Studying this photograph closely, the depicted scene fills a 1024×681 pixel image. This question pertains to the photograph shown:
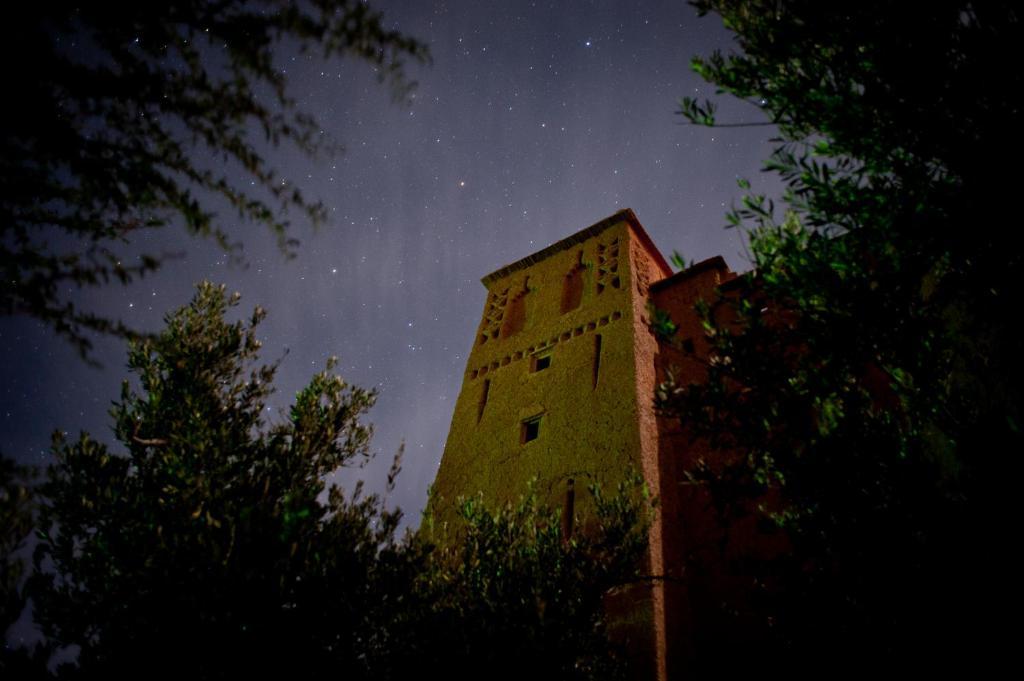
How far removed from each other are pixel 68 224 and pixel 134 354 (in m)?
6.56

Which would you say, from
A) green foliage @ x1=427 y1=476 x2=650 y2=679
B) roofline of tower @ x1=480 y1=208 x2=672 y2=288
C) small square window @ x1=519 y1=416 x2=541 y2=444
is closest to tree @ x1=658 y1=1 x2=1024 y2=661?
green foliage @ x1=427 y1=476 x2=650 y2=679

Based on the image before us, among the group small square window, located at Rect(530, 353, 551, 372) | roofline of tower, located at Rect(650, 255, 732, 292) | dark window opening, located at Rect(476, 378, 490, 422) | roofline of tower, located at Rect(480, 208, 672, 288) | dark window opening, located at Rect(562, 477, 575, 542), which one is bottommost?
dark window opening, located at Rect(562, 477, 575, 542)

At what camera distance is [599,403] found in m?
12.3

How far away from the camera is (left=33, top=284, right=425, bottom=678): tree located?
17.7 ft

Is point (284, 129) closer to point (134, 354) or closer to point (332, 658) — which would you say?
point (332, 658)

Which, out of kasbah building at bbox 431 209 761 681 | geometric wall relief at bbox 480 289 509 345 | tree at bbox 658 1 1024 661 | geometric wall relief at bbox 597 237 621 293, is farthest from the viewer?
geometric wall relief at bbox 480 289 509 345

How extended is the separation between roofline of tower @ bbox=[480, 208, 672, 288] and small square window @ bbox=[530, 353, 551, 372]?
17.1 feet

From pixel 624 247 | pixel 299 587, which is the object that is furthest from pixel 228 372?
pixel 624 247

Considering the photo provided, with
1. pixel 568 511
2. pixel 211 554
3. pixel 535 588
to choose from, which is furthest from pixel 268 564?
pixel 568 511

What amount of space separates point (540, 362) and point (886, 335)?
10527 millimetres

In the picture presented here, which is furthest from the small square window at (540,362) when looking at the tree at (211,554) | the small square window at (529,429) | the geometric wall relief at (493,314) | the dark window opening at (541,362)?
the tree at (211,554)

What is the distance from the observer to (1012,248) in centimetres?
409

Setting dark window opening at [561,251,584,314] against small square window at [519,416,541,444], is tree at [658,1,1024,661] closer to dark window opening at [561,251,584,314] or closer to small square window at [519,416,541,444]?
small square window at [519,416,541,444]

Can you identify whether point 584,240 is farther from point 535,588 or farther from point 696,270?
point 535,588
